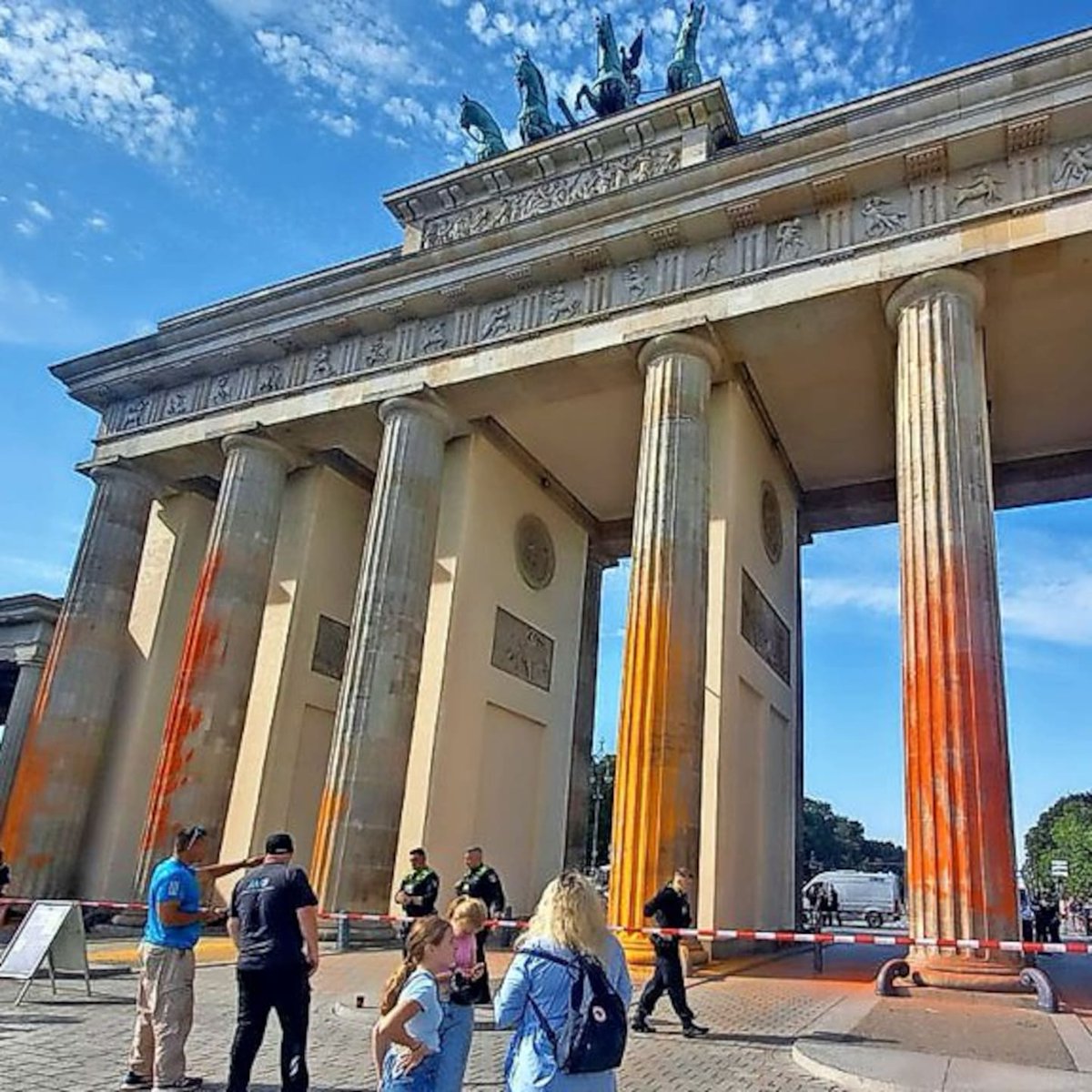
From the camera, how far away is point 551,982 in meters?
2.97

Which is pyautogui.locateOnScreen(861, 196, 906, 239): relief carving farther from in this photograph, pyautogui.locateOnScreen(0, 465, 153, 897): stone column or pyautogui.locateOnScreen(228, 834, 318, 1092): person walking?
pyautogui.locateOnScreen(0, 465, 153, 897): stone column

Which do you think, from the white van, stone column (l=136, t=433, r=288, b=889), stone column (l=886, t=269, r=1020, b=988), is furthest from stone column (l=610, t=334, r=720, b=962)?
the white van

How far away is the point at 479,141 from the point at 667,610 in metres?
13.2

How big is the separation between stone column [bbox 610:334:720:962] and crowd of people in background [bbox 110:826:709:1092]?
4.58m

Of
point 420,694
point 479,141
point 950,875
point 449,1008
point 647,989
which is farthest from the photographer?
point 479,141

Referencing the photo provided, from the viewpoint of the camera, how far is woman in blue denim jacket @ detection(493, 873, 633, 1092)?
2881 mm

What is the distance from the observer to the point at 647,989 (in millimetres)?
7609

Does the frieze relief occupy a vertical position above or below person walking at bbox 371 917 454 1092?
above

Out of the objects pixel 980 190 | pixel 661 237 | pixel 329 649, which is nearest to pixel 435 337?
pixel 661 237

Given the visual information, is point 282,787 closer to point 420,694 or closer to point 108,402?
point 420,694

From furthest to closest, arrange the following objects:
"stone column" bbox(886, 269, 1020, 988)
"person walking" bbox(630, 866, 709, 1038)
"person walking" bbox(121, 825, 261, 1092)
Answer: "stone column" bbox(886, 269, 1020, 988), "person walking" bbox(630, 866, 709, 1038), "person walking" bbox(121, 825, 261, 1092)

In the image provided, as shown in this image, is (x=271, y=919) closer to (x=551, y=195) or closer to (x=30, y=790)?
(x=30, y=790)

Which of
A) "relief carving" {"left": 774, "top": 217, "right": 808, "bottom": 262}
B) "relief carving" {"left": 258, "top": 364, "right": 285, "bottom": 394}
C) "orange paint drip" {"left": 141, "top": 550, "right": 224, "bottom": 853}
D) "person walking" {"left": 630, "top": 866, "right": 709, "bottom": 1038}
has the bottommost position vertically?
"person walking" {"left": 630, "top": 866, "right": 709, "bottom": 1038}

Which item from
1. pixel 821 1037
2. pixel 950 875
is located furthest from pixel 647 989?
pixel 950 875
